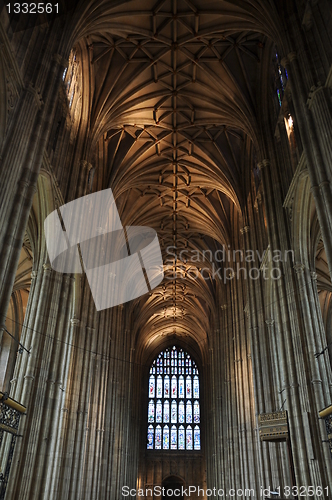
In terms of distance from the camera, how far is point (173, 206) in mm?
28984

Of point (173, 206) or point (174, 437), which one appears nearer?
point (173, 206)

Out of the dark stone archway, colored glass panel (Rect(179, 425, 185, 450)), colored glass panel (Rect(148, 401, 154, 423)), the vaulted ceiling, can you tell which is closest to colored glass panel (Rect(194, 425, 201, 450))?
colored glass panel (Rect(179, 425, 185, 450))

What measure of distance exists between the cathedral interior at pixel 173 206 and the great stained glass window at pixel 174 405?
11.8m

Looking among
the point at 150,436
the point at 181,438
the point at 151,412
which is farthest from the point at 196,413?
the point at 150,436

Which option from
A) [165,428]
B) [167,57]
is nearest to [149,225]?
[167,57]

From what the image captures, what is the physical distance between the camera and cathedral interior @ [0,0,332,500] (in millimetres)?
11250

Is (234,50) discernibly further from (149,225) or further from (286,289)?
(149,225)

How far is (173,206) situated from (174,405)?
26721 millimetres

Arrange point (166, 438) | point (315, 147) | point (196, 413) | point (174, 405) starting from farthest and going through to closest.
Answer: point (174, 405) → point (196, 413) → point (166, 438) → point (315, 147)

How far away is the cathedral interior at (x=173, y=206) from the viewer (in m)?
11.2

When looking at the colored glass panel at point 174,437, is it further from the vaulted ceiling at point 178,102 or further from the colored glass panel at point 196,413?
the vaulted ceiling at point 178,102

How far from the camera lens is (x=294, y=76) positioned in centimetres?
1267

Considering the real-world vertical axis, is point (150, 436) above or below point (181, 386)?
below

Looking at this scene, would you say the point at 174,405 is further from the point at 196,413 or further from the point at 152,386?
the point at 152,386
